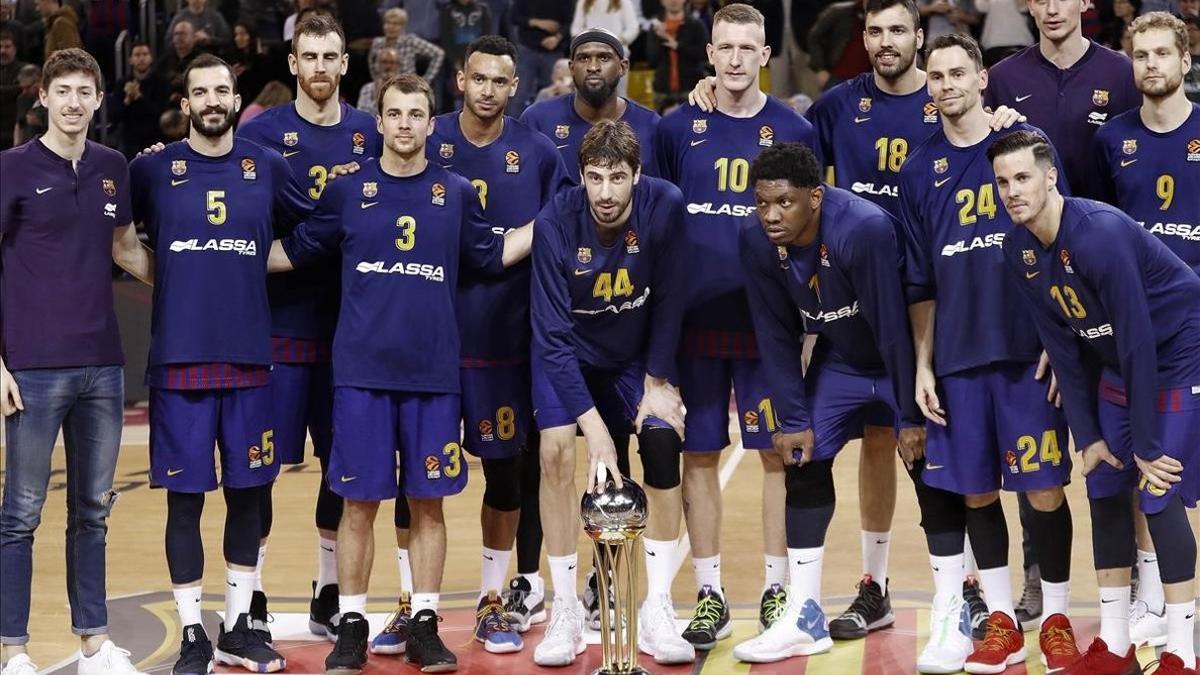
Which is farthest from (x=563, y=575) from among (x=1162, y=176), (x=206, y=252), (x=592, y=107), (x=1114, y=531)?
(x=1162, y=176)

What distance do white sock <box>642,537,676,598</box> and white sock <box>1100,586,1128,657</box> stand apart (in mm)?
1621

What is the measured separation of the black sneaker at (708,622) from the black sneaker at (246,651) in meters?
1.61

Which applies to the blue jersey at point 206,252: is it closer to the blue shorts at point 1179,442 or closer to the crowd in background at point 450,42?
the blue shorts at point 1179,442

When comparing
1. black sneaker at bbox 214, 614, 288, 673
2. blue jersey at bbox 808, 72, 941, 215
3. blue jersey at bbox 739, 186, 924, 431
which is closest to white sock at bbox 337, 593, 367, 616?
black sneaker at bbox 214, 614, 288, 673

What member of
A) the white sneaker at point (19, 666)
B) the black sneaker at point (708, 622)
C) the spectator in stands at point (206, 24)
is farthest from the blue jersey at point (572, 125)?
the spectator in stands at point (206, 24)

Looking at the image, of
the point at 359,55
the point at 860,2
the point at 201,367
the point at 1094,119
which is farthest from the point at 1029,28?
the point at 201,367

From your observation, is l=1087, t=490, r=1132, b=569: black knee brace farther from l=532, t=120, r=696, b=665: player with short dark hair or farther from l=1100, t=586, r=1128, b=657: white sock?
l=532, t=120, r=696, b=665: player with short dark hair

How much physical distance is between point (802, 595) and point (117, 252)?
2.95 metres

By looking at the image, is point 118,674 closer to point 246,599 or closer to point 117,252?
point 246,599

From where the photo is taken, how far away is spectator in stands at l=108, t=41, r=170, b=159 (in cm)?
1466

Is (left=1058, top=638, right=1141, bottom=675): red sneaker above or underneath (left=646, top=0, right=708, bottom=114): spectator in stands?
underneath

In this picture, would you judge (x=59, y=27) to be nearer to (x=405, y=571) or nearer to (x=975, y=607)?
(x=405, y=571)

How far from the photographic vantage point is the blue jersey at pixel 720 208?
20.4ft

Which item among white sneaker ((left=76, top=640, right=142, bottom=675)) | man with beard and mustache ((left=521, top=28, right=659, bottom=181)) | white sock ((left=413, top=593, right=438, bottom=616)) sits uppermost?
man with beard and mustache ((left=521, top=28, right=659, bottom=181))
